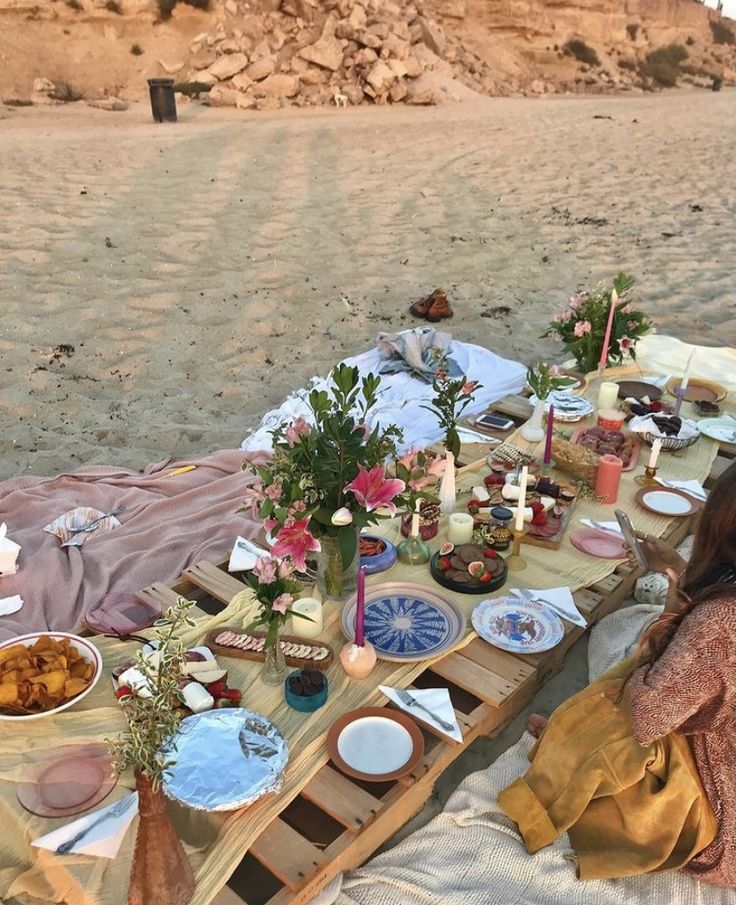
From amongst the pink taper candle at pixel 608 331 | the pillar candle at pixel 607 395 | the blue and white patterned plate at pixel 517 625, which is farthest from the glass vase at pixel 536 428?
the blue and white patterned plate at pixel 517 625

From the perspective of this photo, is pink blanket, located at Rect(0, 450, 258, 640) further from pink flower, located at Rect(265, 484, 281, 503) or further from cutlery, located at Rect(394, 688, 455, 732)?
cutlery, located at Rect(394, 688, 455, 732)

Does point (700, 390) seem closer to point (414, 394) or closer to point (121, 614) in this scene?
point (414, 394)

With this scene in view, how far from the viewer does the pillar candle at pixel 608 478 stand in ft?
10.8

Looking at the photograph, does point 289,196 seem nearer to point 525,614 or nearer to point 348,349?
point 348,349

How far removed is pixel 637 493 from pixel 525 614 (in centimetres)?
106

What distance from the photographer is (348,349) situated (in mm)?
5984

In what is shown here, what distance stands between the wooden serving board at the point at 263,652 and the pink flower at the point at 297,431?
0.64 metres

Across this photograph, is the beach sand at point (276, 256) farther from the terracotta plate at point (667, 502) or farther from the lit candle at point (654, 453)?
the lit candle at point (654, 453)

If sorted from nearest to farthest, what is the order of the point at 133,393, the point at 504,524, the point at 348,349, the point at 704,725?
1. the point at 704,725
2. the point at 504,524
3. the point at 133,393
4. the point at 348,349

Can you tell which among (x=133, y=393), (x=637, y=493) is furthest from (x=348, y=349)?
(x=637, y=493)

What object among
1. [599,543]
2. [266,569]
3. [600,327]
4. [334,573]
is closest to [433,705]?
[334,573]

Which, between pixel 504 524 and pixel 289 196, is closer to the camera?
pixel 504 524

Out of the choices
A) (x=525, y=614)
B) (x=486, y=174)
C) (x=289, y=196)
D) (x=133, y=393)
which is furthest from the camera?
(x=486, y=174)

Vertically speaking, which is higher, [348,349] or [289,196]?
[289,196]
